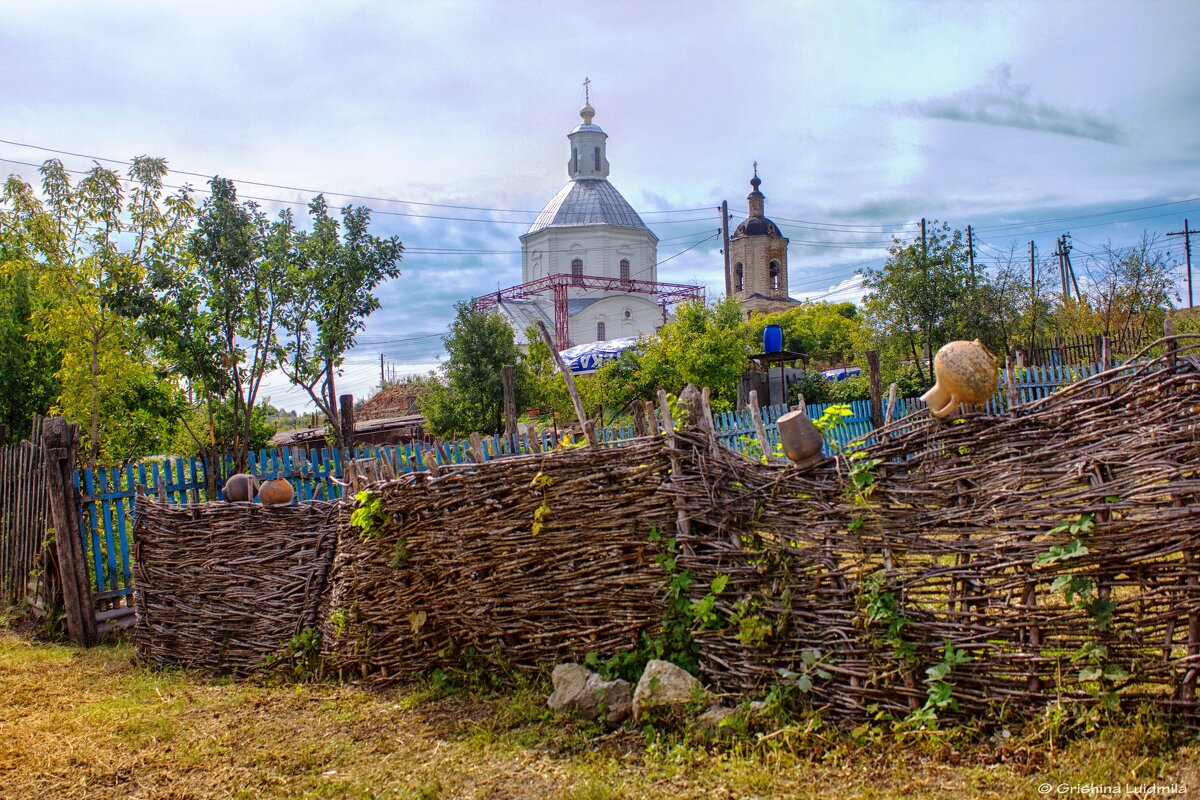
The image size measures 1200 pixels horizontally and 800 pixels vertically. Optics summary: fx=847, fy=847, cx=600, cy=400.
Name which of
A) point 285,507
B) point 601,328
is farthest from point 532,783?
point 601,328

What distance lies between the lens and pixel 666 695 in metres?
4.03

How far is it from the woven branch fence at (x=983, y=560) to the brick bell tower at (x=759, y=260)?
47218 millimetres

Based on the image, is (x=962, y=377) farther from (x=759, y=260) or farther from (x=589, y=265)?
(x=759, y=260)

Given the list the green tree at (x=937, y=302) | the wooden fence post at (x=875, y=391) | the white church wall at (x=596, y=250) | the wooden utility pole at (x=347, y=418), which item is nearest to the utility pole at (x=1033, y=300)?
the green tree at (x=937, y=302)

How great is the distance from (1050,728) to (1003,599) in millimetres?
503

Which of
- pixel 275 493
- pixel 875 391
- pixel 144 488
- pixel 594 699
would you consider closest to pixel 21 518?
pixel 144 488

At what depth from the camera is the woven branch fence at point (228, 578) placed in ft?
19.0

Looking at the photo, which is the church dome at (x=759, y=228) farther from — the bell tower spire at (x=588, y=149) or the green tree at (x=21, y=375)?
the green tree at (x=21, y=375)

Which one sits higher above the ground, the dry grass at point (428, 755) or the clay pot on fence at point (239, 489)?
the clay pot on fence at point (239, 489)

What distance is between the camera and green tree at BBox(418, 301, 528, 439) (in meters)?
20.1

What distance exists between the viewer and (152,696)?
18.2ft

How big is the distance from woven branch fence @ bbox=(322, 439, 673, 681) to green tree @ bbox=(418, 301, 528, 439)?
45.8ft

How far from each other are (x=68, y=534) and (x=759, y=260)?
156 ft

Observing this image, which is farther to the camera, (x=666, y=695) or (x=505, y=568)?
(x=505, y=568)
